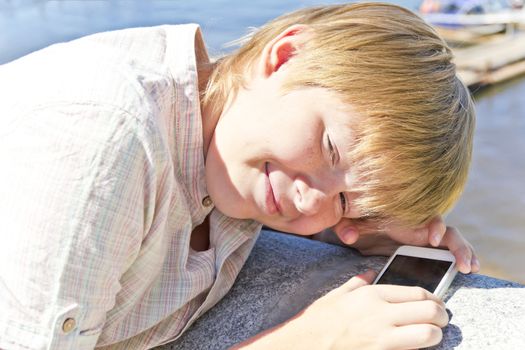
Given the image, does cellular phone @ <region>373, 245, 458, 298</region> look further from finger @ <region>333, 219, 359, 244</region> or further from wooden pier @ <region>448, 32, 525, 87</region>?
wooden pier @ <region>448, 32, 525, 87</region>

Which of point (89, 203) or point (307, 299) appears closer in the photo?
point (89, 203)

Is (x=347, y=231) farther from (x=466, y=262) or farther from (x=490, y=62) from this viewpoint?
(x=490, y=62)

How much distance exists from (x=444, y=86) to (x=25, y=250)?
95 centimetres

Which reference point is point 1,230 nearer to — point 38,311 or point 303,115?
point 38,311

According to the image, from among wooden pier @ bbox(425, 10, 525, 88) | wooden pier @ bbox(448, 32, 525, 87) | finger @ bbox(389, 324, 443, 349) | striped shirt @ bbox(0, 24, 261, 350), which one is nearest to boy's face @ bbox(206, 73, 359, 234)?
striped shirt @ bbox(0, 24, 261, 350)

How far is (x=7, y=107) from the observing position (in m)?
1.38

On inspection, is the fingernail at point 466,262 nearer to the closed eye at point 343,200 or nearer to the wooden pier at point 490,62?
the closed eye at point 343,200

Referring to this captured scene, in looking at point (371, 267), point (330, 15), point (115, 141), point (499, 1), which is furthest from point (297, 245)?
point (499, 1)

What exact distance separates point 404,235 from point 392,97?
0.41m

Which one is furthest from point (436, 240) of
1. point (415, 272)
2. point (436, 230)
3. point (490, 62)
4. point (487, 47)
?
point (487, 47)

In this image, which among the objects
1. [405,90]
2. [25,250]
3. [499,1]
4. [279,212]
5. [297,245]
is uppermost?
[405,90]

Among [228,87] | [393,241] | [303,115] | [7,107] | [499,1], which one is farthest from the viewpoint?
[499,1]

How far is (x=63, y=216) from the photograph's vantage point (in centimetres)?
124

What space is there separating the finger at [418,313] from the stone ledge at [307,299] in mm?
55
